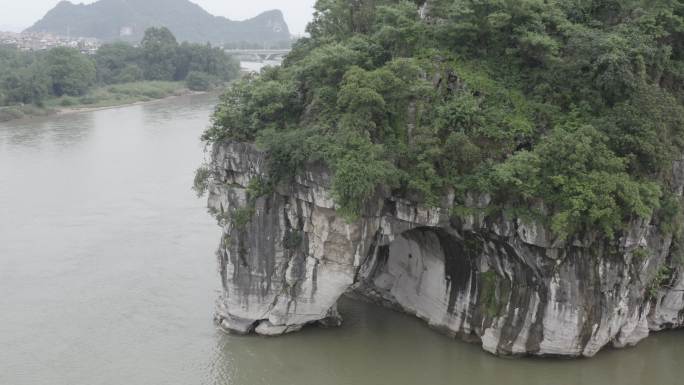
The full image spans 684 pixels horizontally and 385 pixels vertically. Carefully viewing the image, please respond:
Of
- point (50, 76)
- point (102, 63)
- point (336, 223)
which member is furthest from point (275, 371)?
point (102, 63)

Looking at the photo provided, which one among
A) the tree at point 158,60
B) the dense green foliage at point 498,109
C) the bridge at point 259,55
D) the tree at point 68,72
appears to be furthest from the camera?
the bridge at point 259,55

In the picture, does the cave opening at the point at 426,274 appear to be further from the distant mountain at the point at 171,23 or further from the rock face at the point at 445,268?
the distant mountain at the point at 171,23

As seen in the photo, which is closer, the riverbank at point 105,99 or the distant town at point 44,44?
the riverbank at point 105,99

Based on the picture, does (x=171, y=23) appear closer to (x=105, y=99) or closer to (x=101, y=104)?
(x=105, y=99)

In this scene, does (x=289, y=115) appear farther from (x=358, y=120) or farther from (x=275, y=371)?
(x=275, y=371)

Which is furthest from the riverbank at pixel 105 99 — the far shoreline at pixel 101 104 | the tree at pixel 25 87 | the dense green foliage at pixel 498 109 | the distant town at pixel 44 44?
the dense green foliage at pixel 498 109

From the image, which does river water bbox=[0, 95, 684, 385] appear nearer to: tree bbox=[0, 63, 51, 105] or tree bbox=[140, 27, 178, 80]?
tree bbox=[0, 63, 51, 105]
